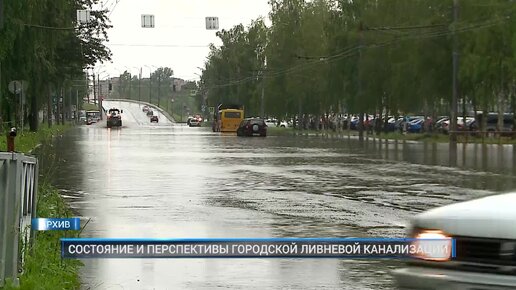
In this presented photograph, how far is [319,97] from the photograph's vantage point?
315 feet

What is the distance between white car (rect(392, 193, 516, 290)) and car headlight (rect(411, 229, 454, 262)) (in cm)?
1

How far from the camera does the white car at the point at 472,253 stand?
6496 millimetres

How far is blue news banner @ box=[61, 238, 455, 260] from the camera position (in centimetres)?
775

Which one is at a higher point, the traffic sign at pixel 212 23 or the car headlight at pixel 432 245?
the traffic sign at pixel 212 23

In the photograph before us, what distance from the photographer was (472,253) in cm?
674

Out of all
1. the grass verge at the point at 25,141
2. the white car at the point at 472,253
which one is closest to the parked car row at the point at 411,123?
the grass verge at the point at 25,141

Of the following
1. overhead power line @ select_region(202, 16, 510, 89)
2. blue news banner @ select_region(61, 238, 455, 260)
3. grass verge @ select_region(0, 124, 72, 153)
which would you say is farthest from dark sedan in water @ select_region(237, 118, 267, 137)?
blue news banner @ select_region(61, 238, 455, 260)

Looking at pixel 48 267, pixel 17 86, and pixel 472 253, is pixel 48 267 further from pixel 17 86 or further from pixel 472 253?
pixel 17 86

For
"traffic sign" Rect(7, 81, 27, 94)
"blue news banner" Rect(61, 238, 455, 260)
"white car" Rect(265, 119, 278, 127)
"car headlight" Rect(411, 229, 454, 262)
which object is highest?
"traffic sign" Rect(7, 81, 27, 94)

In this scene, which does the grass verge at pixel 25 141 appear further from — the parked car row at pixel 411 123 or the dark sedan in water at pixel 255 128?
the parked car row at pixel 411 123

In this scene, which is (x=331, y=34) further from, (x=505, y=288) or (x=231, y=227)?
(x=505, y=288)

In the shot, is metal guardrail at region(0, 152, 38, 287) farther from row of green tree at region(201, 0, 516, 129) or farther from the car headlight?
row of green tree at region(201, 0, 516, 129)

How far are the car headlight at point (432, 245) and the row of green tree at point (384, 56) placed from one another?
47027 mm

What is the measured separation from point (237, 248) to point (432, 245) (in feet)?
5.67
